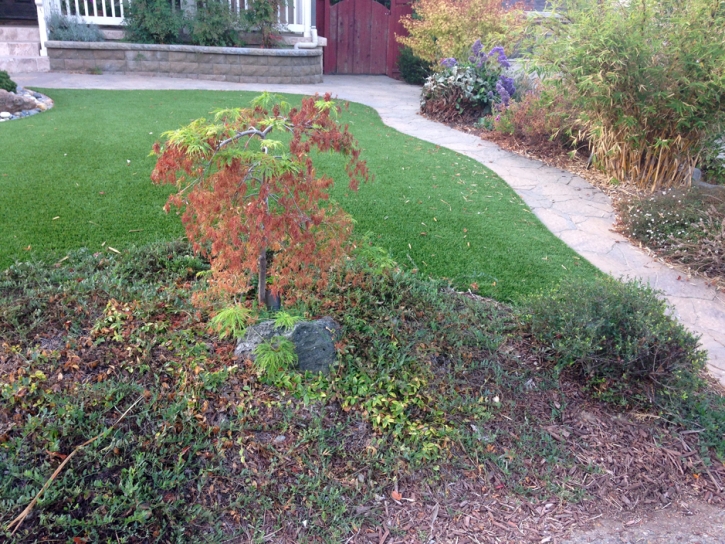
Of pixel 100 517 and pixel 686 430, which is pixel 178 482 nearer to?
pixel 100 517

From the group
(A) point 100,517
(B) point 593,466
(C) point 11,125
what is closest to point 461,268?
(B) point 593,466

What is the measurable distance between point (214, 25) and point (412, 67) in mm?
4946

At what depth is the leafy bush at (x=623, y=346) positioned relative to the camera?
296 centimetres

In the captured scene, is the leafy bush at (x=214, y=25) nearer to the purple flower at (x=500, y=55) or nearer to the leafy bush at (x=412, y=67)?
the leafy bush at (x=412, y=67)

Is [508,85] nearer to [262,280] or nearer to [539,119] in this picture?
[539,119]

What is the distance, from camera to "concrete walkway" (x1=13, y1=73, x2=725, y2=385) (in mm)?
4098

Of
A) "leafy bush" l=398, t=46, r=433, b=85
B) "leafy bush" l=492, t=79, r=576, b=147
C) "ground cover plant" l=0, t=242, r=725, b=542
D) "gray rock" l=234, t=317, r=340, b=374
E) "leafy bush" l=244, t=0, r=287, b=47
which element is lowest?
"ground cover plant" l=0, t=242, r=725, b=542

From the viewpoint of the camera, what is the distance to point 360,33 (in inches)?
557

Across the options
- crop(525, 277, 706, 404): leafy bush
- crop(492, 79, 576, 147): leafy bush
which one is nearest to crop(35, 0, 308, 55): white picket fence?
crop(492, 79, 576, 147): leafy bush

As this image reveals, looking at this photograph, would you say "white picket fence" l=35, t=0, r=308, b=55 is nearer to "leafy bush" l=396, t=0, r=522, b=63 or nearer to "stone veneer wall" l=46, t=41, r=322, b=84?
"stone veneer wall" l=46, t=41, r=322, b=84

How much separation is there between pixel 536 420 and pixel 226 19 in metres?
10.2

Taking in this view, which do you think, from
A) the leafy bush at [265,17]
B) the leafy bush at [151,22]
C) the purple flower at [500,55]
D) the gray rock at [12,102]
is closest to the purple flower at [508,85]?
the purple flower at [500,55]

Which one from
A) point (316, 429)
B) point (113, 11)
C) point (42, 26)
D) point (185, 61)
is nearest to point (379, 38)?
point (185, 61)

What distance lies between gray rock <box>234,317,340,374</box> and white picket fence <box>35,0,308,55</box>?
973cm
